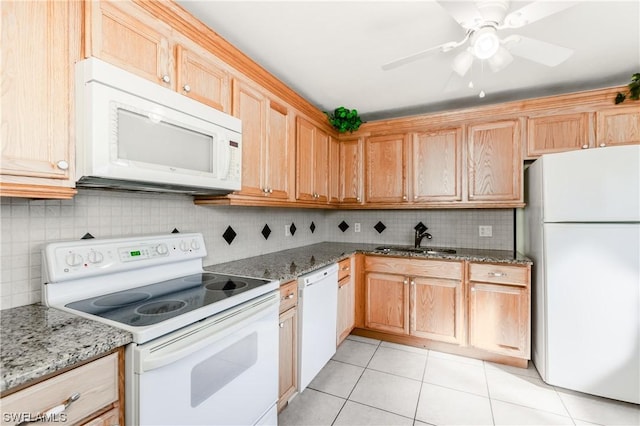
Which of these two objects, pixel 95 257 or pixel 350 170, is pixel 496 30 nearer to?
pixel 350 170

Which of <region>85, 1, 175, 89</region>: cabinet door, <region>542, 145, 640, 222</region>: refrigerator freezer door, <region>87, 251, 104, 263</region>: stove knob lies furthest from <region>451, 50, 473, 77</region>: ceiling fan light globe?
<region>87, 251, 104, 263</region>: stove knob

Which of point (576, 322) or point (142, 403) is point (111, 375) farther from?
point (576, 322)

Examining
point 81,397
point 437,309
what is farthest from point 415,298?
point 81,397

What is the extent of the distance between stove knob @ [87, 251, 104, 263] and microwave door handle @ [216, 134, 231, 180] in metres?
0.66

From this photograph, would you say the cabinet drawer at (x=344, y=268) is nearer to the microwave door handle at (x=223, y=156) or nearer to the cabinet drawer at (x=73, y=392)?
the microwave door handle at (x=223, y=156)

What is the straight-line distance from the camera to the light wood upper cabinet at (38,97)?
3.12 ft

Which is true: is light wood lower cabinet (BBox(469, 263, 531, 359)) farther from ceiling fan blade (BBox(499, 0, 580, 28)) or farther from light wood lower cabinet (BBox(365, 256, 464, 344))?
ceiling fan blade (BBox(499, 0, 580, 28))

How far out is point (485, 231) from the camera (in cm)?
299

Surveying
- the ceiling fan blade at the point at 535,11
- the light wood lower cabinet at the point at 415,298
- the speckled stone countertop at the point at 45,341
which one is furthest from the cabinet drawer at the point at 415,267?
the speckled stone countertop at the point at 45,341

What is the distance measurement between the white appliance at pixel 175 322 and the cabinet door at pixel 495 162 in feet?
7.00

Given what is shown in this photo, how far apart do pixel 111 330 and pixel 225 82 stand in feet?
4.61

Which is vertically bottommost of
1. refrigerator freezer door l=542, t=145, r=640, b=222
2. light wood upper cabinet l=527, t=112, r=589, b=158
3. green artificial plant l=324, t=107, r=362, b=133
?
refrigerator freezer door l=542, t=145, r=640, b=222

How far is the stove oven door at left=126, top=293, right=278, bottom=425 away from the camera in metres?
0.96

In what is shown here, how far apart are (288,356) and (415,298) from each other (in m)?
1.40
